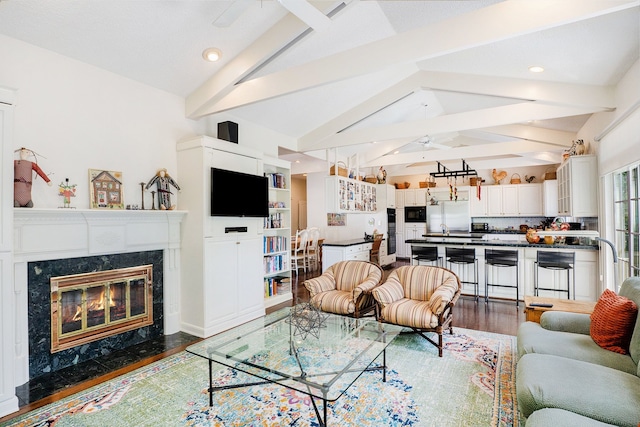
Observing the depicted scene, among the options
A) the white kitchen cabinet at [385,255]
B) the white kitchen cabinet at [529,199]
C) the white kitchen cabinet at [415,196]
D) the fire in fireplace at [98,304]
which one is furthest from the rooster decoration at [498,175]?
the fire in fireplace at [98,304]

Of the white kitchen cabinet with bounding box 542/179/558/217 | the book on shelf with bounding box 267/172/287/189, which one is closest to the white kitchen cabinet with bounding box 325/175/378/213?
the book on shelf with bounding box 267/172/287/189

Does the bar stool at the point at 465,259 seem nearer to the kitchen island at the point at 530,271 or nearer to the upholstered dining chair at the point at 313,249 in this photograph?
the kitchen island at the point at 530,271

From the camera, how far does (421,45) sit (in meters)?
2.93

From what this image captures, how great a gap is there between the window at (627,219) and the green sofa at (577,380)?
4.37ft

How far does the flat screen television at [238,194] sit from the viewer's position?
3.91 m

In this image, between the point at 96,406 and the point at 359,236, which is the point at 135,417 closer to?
the point at 96,406

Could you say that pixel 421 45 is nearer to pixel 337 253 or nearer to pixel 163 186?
pixel 163 186

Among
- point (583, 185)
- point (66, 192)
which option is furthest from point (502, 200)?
point (66, 192)

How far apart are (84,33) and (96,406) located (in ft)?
10.0

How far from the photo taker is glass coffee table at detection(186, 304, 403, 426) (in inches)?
80.2

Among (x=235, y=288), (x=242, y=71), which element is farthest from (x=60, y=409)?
(x=242, y=71)

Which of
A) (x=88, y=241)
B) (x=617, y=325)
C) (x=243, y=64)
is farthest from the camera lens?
(x=243, y=64)

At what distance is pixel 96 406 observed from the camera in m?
2.42

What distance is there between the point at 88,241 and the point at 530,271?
584cm
